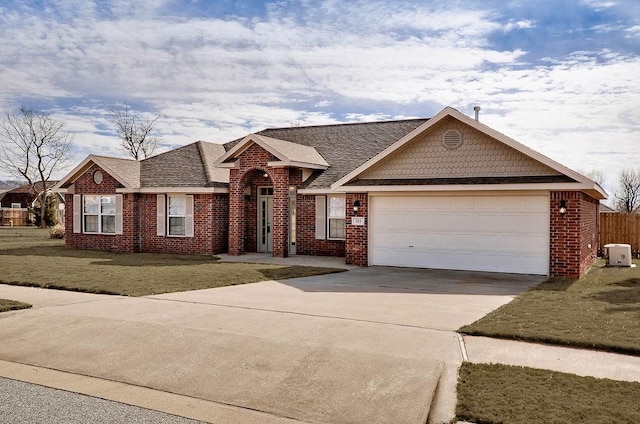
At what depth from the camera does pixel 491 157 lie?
15930 mm

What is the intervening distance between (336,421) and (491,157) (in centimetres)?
1202

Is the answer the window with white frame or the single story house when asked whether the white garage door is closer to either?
the single story house

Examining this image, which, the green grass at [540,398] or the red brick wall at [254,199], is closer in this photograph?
the green grass at [540,398]

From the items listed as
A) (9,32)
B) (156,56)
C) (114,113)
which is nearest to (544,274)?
(156,56)

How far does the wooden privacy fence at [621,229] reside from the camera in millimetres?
23016

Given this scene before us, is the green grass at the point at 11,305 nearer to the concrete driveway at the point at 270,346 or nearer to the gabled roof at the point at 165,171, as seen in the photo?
the concrete driveway at the point at 270,346

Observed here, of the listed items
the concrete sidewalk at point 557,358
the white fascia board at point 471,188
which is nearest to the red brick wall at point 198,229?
the white fascia board at point 471,188

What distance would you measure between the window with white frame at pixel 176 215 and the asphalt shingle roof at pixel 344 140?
201 inches

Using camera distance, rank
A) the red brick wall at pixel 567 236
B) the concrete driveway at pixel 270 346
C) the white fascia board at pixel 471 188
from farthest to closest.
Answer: the red brick wall at pixel 567 236, the white fascia board at pixel 471 188, the concrete driveway at pixel 270 346

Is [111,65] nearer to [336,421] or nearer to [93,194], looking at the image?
[93,194]

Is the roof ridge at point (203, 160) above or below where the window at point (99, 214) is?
above

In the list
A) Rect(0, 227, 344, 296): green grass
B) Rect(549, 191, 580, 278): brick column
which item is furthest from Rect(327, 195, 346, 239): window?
Rect(549, 191, 580, 278): brick column

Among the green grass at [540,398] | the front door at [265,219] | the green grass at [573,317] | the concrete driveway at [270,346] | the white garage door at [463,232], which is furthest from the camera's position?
the front door at [265,219]

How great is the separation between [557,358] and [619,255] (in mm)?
13561
